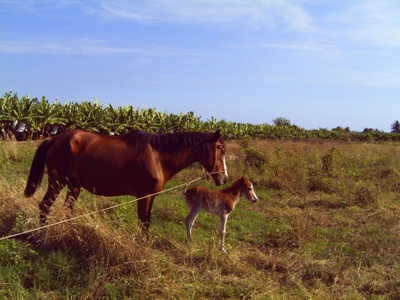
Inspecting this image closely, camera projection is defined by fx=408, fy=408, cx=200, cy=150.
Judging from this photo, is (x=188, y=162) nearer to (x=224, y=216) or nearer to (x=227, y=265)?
(x=224, y=216)

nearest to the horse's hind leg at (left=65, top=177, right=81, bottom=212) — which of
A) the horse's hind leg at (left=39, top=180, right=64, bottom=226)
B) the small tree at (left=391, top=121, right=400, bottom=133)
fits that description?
the horse's hind leg at (left=39, top=180, right=64, bottom=226)

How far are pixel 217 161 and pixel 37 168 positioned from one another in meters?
2.86

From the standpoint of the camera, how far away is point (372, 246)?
20.3 feet

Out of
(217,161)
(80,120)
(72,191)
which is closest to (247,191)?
(217,161)

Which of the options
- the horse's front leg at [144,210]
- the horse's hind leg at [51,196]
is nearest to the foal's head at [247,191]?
the horse's front leg at [144,210]

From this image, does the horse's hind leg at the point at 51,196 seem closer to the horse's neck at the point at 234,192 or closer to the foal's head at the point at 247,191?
the horse's neck at the point at 234,192

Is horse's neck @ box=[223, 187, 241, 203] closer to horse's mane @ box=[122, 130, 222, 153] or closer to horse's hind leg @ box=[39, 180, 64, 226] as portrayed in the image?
horse's mane @ box=[122, 130, 222, 153]

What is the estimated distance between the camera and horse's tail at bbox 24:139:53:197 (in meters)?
6.42

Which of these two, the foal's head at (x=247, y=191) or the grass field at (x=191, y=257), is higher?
the foal's head at (x=247, y=191)

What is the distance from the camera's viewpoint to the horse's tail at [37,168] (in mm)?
6418

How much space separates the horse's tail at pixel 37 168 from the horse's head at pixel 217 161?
253cm

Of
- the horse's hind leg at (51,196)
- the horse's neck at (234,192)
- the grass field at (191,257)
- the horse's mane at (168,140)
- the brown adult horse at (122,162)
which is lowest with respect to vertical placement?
the grass field at (191,257)

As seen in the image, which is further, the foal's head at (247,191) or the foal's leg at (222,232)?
the foal's head at (247,191)

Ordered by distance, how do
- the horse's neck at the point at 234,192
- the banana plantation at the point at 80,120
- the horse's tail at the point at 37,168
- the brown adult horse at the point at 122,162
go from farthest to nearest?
the banana plantation at the point at 80,120
the horse's neck at the point at 234,192
the horse's tail at the point at 37,168
the brown adult horse at the point at 122,162
